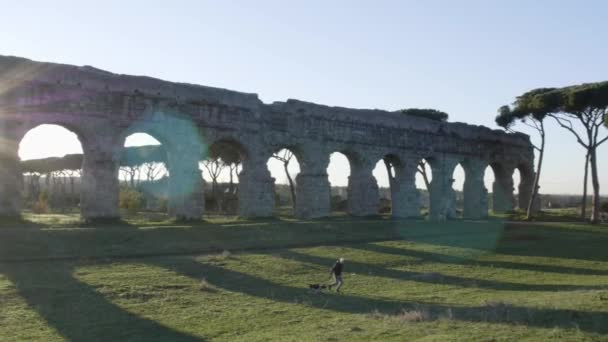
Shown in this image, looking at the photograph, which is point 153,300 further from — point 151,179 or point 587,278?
point 151,179

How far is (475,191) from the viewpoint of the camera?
36.3 meters

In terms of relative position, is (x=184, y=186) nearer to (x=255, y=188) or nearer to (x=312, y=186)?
(x=255, y=188)

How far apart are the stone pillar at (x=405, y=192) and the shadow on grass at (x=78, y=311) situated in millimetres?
21187

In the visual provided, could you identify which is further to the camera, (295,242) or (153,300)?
(295,242)

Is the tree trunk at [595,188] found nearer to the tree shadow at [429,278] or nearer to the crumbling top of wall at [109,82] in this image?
the crumbling top of wall at [109,82]

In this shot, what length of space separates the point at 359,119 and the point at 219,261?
16.0 meters

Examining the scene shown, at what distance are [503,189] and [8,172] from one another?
99.7 ft

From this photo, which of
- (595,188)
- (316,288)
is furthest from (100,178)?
(595,188)

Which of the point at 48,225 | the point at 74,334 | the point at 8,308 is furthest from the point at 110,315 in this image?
the point at 48,225

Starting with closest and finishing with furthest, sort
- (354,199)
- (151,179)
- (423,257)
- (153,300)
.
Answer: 1. (153,300)
2. (423,257)
3. (354,199)
4. (151,179)

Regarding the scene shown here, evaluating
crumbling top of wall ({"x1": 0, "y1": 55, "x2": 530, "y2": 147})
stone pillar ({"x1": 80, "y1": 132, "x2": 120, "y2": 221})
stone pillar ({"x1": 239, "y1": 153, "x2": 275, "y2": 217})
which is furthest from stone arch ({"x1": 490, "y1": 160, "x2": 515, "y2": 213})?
stone pillar ({"x1": 80, "y1": 132, "x2": 120, "y2": 221})

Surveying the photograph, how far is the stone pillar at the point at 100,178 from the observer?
21000 mm

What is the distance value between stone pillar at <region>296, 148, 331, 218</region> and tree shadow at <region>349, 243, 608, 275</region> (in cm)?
769

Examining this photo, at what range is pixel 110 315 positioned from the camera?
376 inches
